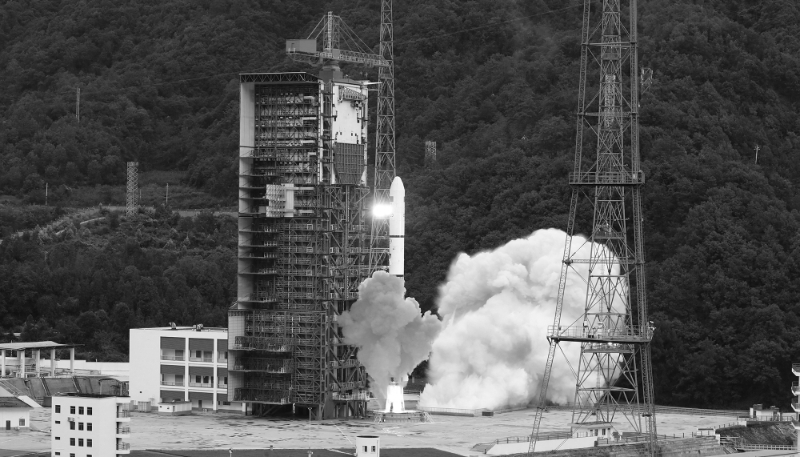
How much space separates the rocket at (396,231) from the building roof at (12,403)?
1920 centimetres

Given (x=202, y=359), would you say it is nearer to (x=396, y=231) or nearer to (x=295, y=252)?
(x=295, y=252)

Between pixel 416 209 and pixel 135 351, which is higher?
pixel 416 209

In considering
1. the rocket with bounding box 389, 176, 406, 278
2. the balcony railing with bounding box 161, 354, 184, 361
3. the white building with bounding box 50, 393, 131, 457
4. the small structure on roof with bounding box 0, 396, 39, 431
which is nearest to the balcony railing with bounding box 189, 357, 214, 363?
the balcony railing with bounding box 161, 354, 184, 361

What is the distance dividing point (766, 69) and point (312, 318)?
4653 cm

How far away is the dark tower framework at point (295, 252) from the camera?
8675 cm

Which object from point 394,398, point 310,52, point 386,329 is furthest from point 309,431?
point 310,52

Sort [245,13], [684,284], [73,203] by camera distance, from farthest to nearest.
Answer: [245,13] < [73,203] < [684,284]

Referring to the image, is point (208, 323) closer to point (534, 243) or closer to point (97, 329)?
point (97, 329)

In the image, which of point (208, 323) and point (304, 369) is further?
point (208, 323)

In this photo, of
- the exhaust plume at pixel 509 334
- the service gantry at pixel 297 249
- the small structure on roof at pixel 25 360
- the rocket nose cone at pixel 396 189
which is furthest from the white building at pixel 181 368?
the rocket nose cone at pixel 396 189

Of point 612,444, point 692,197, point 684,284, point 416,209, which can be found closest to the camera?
point 612,444

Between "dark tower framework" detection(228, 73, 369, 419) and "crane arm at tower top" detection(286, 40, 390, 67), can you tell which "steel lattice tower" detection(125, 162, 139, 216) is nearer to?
"crane arm at tower top" detection(286, 40, 390, 67)

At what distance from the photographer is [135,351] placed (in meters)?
91.5

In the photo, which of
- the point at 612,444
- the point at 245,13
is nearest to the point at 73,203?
the point at 245,13
